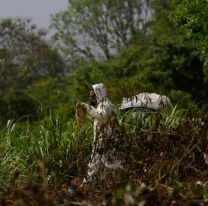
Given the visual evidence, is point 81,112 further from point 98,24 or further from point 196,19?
point 98,24

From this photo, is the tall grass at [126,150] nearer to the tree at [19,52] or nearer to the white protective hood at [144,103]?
the white protective hood at [144,103]

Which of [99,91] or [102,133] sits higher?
[99,91]

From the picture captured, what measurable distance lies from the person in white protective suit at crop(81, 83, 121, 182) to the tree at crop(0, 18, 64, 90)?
43.1m

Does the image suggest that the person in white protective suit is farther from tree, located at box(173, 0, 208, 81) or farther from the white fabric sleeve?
tree, located at box(173, 0, 208, 81)

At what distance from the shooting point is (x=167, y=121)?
10.2 meters

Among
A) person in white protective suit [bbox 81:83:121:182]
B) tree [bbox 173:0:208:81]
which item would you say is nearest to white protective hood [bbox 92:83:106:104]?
person in white protective suit [bbox 81:83:121:182]

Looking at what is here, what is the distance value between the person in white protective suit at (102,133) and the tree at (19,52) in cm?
4309

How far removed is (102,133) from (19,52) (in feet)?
153

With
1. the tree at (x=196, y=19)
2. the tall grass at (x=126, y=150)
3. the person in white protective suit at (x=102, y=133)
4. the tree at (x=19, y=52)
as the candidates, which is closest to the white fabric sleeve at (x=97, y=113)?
the person in white protective suit at (x=102, y=133)

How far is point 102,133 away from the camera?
25.2 feet

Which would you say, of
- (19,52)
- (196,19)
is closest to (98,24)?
(19,52)

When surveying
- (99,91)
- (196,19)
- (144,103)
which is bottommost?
(144,103)

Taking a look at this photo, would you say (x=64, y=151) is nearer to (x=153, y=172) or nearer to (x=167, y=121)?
(x=167, y=121)

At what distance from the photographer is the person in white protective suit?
766cm
